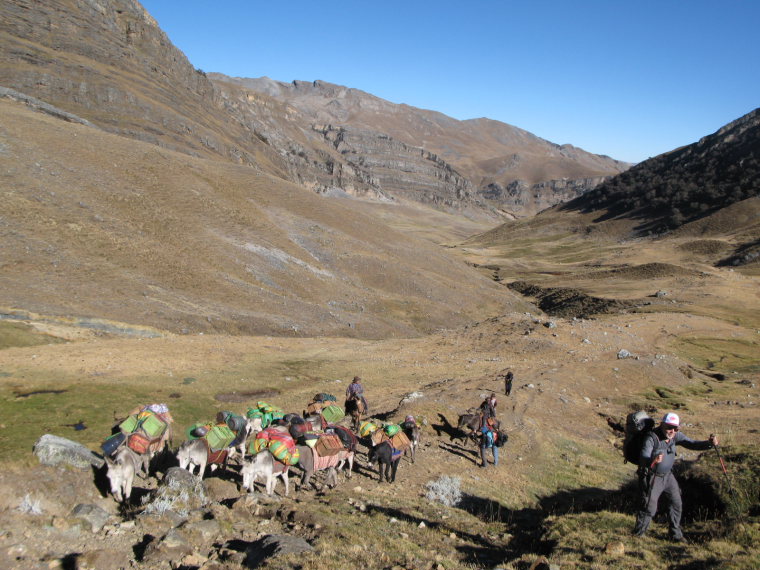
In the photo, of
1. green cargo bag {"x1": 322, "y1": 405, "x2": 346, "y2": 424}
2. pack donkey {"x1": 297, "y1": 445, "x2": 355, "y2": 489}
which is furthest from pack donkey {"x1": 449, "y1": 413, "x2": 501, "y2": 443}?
pack donkey {"x1": 297, "y1": 445, "x2": 355, "y2": 489}

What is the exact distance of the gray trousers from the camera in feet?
34.8

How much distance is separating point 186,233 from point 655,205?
171m

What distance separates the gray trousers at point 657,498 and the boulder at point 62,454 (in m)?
15.0

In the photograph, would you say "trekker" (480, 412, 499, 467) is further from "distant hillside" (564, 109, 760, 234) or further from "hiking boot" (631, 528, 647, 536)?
"distant hillside" (564, 109, 760, 234)

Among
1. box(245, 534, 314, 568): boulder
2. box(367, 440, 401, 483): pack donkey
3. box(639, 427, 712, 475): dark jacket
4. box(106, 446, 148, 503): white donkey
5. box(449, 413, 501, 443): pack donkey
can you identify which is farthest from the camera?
box(449, 413, 501, 443): pack donkey

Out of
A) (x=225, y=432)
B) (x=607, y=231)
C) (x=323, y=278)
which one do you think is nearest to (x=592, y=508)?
(x=225, y=432)

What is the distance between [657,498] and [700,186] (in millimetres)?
197626

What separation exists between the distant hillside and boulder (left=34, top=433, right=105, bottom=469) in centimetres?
17767

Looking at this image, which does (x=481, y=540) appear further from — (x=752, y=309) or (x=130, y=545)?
(x=752, y=309)

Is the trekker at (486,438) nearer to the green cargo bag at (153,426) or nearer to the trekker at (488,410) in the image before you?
the trekker at (488,410)

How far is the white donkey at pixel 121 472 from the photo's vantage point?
13.6m

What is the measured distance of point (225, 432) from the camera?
16547 mm

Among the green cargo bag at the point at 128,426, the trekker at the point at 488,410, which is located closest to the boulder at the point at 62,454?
the green cargo bag at the point at 128,426

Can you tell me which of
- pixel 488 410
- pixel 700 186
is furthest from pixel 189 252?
pixel 700 186
